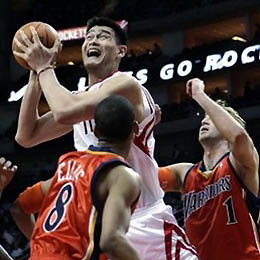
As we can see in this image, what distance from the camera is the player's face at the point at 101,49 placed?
3.70 metres

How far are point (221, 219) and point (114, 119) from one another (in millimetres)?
1638

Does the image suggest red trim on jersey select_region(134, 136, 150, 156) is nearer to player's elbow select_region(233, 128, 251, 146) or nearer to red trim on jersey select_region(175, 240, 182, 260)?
red trim on jersey select_region(175, 240, 182, 260)

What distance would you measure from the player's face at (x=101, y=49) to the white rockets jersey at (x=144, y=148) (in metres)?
0.14

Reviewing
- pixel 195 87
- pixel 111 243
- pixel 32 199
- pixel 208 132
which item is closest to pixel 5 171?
pixel 32 199

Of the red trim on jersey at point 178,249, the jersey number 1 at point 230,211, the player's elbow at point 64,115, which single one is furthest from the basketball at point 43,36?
the jersey number 1 at point 230,211

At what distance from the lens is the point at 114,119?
2840mm

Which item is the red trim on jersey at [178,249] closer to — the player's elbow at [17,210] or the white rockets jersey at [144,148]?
the white rockets jersey at [144,148]

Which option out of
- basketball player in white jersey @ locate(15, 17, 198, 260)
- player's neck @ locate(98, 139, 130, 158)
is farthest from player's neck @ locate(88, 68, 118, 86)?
player's neck @ locate(98, 139, 130, 158)

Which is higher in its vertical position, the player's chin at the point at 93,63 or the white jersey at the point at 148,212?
the player's chin at the point at 93,63

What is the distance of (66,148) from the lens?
76.5 ft

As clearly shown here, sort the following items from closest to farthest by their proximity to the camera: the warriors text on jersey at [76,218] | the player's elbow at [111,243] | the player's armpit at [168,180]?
the player's elbow at [111,243]
the warriors text on jersey at [76,218]
the player's armpit at [168,180]

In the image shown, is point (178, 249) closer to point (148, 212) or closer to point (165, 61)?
point (148, 212)

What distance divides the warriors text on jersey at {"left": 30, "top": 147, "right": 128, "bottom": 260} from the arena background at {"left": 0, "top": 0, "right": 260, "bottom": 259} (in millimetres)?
15805

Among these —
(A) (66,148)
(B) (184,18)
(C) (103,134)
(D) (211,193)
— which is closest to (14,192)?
(A) (66,148)
